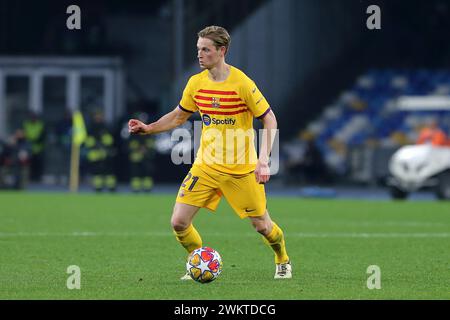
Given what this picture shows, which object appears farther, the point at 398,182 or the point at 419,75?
the point at 419,75

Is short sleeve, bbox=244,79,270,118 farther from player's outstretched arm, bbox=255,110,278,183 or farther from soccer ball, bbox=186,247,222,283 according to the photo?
soccer ball, bbox=186,247,222,283

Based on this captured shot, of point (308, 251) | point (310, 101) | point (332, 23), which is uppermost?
point (332, 23)

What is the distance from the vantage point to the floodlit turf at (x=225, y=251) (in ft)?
32.9

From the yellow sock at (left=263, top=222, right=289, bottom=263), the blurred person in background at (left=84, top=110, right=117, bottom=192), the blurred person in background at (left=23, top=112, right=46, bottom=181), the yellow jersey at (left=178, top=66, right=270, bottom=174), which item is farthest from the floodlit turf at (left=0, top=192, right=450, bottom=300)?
the blurred person in background at (left=23, top=112, right=46, bottom=181)

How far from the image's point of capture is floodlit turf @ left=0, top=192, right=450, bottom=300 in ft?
32.9

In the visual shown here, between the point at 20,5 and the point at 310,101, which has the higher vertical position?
the point at 20,5

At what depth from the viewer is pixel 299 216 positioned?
20906 mm

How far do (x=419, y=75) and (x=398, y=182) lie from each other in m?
11.4

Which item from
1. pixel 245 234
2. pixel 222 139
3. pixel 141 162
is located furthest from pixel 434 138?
pixel 222 139

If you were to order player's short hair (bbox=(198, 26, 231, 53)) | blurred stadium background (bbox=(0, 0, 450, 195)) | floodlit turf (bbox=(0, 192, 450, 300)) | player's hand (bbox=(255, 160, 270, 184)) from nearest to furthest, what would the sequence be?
1. floodlit turf (bbox=(0, 192, 450, 300))
2. player's hand (bbox=(255, 160, 270, 184))
3. player's short hair (bbox=(198, 26, 231, 53))
4. blurred stadium background (bbox=(0, 0, 450, 195))

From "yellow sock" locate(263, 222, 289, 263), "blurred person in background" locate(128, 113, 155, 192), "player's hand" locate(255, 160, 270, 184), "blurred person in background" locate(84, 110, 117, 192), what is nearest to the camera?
"player's hand" locate(255, 160, 270, 184)

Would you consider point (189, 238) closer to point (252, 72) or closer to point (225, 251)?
point (225, 251)
